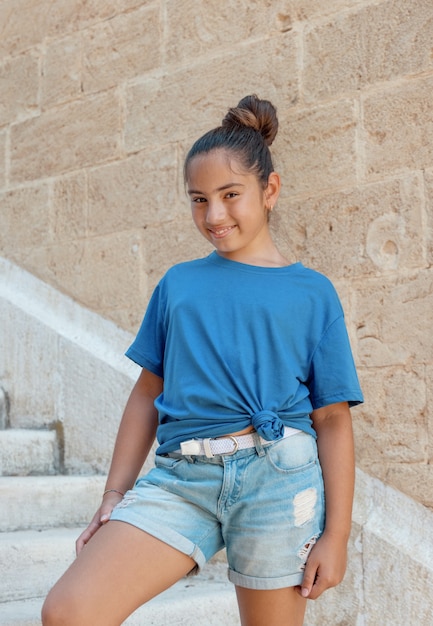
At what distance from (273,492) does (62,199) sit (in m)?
2.58

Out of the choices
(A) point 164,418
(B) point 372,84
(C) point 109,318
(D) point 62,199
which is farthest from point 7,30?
(A) point 164,418

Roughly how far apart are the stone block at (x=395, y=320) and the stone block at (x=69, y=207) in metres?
1.53

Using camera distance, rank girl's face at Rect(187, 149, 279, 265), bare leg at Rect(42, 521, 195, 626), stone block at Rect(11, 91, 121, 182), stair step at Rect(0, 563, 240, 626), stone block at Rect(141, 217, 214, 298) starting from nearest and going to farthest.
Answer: bare leg at Rect(42, 521, 195, 626), girl's face at Rect(187, 149, 279, 265), stair step at Rect(0, 563, 240, 626), stone block at Rect(141, 217, 214, 298), stone block at Rect(11, 91, 121, 182)

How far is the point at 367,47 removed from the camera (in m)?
3.04

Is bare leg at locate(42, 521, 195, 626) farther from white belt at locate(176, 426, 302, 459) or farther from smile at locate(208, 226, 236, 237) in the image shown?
smile at locate(208, 226, 236, 237)

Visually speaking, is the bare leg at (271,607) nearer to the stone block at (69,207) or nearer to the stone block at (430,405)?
the stone block at (430,405)

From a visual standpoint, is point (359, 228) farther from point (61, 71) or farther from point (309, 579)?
point (61, 71)

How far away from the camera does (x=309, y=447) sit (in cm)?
186

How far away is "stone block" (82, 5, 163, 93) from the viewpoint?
3773 millimetres

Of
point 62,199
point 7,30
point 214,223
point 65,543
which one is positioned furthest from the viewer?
point 7,30

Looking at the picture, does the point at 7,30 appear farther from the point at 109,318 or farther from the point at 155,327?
the point at 155,327

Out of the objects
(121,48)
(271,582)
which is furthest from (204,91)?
(271,582)

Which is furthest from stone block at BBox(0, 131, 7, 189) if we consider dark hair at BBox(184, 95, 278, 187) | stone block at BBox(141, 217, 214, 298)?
dark hair at BBox(184, 95, 278, 187)

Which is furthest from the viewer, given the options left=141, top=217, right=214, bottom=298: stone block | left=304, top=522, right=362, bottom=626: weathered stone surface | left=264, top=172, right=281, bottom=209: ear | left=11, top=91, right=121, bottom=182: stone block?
left=11, top=91, right=121, bottom=182: stone block
